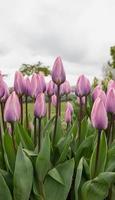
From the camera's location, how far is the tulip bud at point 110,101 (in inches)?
63.6

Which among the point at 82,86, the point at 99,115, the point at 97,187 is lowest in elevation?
the point at 97,187

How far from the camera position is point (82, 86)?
6.34ft

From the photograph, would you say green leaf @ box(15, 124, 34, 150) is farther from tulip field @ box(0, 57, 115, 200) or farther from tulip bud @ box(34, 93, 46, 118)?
tulip bud @ box(34, 93, 46, 118)

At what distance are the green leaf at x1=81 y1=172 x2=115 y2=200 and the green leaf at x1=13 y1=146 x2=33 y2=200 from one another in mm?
227

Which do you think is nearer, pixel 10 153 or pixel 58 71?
pixel 10 153

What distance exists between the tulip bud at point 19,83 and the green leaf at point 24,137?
19 centimetres

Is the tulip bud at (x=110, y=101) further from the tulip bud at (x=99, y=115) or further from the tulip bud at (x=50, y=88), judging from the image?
the tulip bud at (x=50, y=88)

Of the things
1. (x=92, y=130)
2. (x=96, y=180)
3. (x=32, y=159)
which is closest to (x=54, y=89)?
(x=92, y=130)

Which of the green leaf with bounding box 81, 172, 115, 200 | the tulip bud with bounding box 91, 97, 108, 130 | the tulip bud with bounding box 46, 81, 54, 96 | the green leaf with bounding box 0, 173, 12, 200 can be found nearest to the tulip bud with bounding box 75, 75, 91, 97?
the tulip bud with bounding box 46, 81, 54, 96

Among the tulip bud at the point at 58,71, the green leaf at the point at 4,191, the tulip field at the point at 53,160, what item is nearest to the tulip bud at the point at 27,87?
the tulip field at the point at 53,160

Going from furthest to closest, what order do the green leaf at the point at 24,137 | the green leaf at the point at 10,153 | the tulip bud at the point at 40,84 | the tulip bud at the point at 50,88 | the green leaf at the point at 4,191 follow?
the tulip bud at the point at 50,88, the tulip bud at the point at 40,84, the green leaf at the point at 24,137, the green leaf at the point at 10,153, the green leaf at the point at 4,191

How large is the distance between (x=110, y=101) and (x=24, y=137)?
0.44m

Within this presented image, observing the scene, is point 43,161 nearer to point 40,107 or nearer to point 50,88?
point 40,107

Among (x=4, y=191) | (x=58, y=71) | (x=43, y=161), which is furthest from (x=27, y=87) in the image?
(x=4, y=191)
